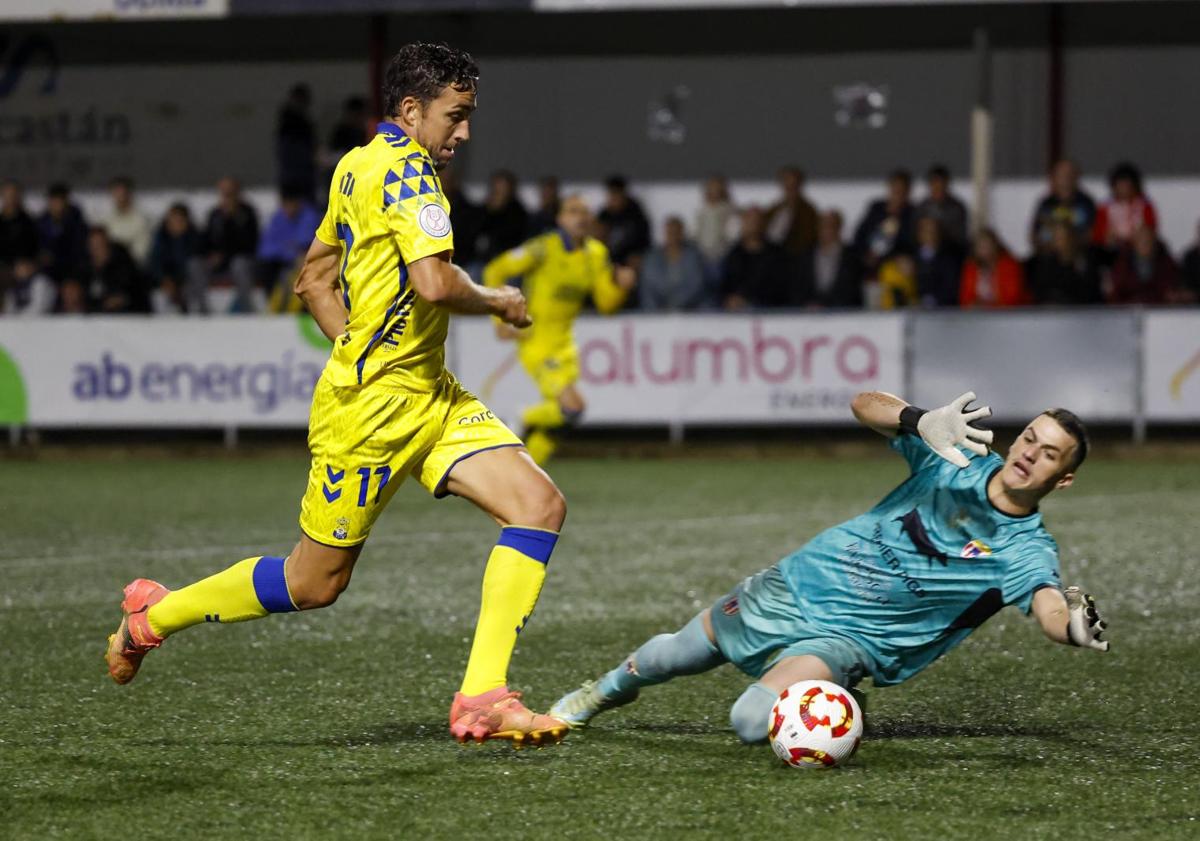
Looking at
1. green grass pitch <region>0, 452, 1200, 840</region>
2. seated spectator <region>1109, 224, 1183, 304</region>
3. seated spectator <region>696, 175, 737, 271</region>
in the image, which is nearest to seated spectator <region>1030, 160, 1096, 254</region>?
seated spectator <region>1109, 224, 1183, 304</region>

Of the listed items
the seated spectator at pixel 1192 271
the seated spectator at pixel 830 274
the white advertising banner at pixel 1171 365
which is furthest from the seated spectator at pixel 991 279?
the seated spectator at pixel 1192 271

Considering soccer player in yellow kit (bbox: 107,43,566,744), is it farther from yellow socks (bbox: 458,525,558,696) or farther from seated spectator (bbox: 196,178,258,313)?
seated spectator (bbox: 196,178,258,313)

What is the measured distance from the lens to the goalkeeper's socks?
216 inches

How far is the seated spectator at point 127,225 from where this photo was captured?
58.8 ft

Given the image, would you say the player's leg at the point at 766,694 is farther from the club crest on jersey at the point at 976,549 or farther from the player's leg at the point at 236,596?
the player's leg at the point at 236,596

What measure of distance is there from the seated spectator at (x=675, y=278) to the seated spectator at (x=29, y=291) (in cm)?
527

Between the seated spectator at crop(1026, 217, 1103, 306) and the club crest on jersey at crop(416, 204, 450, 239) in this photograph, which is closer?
the club crest on jersey at crop(416, 204, 450, 239)

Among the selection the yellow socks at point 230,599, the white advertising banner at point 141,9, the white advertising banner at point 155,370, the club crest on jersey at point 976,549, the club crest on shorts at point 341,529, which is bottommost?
the white advertising banner at point 155,370

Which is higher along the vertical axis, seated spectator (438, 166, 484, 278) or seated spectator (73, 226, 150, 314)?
seated spectator (438, 166, 484, 278)

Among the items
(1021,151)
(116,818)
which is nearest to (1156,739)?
(116,818)

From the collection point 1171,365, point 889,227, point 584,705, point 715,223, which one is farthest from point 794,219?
point 584,705

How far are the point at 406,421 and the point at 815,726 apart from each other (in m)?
1.41

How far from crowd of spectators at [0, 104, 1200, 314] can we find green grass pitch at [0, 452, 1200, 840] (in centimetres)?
A: 494

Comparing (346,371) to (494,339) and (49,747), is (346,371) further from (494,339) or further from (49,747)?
(494,339)
